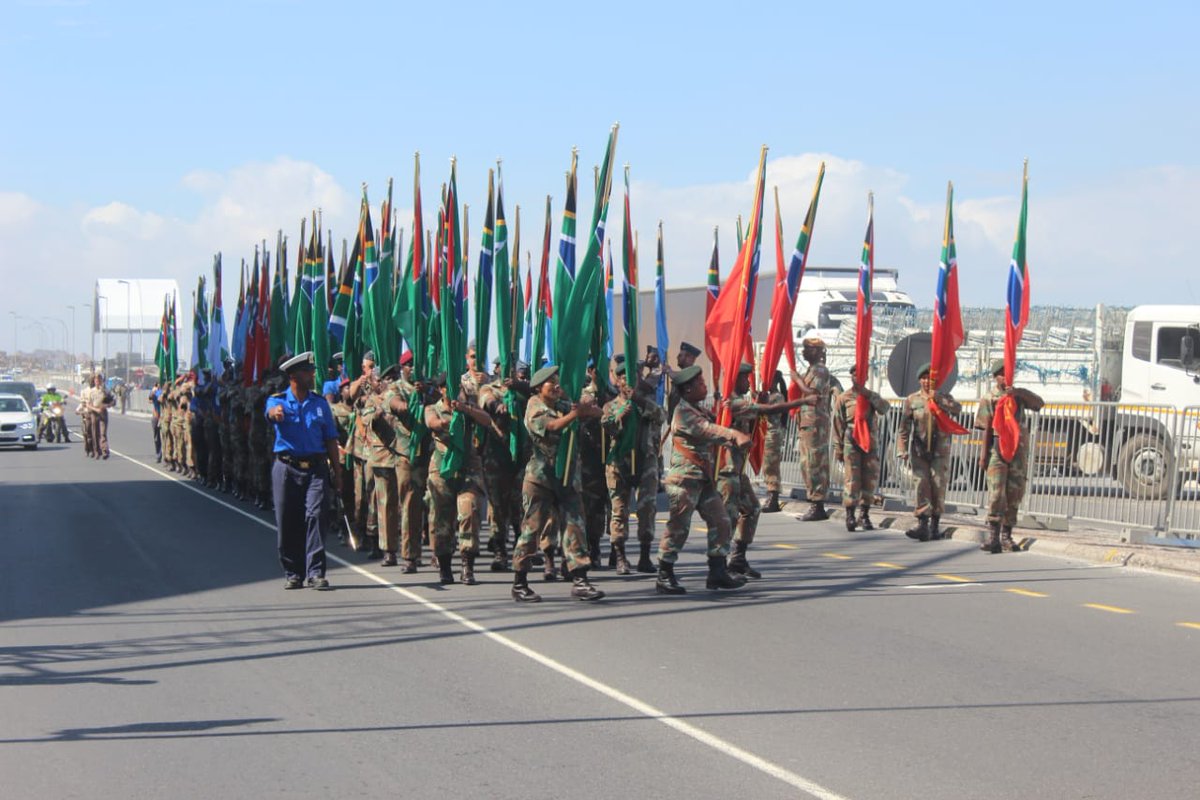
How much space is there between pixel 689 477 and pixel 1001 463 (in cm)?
443

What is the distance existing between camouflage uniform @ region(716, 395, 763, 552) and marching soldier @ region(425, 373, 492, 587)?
2.02 metres

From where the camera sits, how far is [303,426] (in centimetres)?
1162

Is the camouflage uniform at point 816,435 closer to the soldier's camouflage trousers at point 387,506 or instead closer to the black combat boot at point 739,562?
the black combat boot at point 739,562

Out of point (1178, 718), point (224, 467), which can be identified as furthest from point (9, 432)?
point (1178, 718)

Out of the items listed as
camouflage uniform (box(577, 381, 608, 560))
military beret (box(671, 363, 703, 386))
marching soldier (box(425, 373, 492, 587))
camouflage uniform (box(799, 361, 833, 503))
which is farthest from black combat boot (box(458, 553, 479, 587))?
camouflage uniform (box(799, 361, 833, 503))

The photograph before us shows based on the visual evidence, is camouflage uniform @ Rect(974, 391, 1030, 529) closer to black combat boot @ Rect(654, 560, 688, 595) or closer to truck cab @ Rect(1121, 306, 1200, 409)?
black combat boot @ Rect(654, 560, 688, 595)

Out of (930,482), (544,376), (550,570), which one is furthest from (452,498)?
(930,482)

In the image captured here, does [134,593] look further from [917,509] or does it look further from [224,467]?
[224,467]

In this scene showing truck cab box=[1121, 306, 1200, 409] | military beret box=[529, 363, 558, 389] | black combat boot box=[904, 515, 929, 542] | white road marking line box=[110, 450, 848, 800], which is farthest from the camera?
truck cab box=[1121, 306, 1200, 409]

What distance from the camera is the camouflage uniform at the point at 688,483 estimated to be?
1105cm

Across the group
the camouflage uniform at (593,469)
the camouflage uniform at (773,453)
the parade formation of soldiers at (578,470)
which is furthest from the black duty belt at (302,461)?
the camouflage uniform at (773,453)

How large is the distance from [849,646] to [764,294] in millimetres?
16405

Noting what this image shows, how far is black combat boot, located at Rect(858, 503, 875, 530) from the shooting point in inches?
652

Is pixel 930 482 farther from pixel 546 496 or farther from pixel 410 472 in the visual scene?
pixel 410 472
